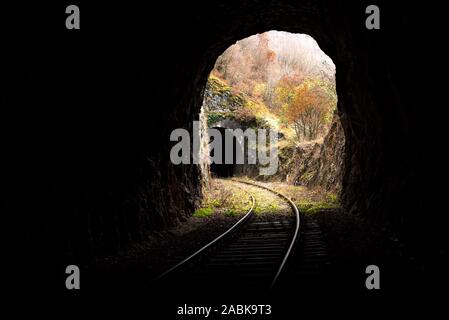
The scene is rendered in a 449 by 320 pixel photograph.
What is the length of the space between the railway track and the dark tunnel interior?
203cm

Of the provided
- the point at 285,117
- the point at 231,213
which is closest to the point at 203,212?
the point at 231,213

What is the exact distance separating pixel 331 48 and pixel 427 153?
649 cm

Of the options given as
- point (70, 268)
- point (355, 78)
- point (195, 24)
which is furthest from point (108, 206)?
point (355, 78)

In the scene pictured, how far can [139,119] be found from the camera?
29.0 ft

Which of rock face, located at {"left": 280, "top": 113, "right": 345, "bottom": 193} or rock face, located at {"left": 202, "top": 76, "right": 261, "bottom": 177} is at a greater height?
rock face, located at {"left": 202, "top": 76, "right": 261, "bottom": 177}

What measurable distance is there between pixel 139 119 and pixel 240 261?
4357 mm

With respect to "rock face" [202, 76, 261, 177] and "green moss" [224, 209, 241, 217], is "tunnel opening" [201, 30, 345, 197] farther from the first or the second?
"green moss" [224, 209, 241, 217]

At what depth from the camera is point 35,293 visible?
502 centimetres

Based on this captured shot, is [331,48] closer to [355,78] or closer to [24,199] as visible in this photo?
[355,78]

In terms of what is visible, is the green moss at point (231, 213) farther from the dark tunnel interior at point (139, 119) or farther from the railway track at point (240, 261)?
the railway track at point (240, 261)

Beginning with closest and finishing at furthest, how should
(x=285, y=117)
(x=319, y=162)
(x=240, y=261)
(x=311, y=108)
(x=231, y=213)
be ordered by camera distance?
1. (x=240, y=261)
2. (x=231, y=213)
3. (x=319, y=162)
4. (x=311, y=108)
5. (x=285, y=117)

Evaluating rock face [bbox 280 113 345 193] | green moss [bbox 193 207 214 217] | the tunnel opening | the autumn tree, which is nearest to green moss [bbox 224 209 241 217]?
green moss [bbox 193 207 214 217]

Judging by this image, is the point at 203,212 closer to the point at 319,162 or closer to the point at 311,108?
the point at 319,162

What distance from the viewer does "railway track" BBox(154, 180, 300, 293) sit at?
213 inches
